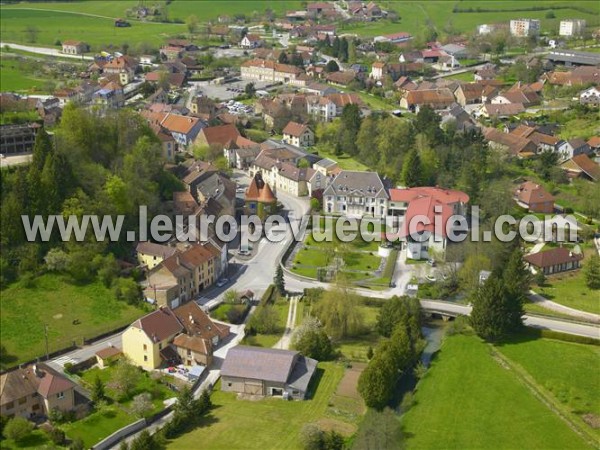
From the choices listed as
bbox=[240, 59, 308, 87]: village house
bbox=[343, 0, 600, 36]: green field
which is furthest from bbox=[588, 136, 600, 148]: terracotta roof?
bbox=[343, 0, 600, 36]: green field

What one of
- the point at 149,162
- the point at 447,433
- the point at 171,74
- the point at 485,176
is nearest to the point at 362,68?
the point at 171,74

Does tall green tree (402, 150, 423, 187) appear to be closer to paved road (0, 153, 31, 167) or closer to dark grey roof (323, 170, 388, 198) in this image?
dark grey roof (323, 170, 388, 198)

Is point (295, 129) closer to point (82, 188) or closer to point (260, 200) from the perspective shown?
point (260, 200)

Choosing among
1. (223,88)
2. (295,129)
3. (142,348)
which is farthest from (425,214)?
(223,88)

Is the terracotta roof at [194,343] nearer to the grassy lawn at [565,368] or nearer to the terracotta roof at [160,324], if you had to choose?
the terracotta roof at [160,324]

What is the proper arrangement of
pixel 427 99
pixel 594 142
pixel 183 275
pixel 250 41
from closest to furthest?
1. pixel 183 275
2. pixel 594 142
3. pixel 427 99
4. pixel 250 41

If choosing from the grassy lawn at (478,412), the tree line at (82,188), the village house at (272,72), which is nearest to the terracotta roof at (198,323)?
the tree line at (82,188)

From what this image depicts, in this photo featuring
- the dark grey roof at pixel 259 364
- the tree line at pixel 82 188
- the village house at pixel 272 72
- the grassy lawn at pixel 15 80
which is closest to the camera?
the dark grey roof at pixel 259 364
